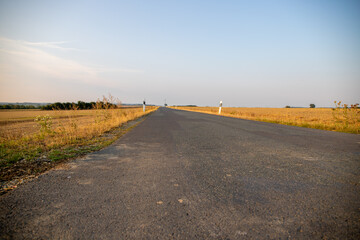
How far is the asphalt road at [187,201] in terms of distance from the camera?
1588 millimetres

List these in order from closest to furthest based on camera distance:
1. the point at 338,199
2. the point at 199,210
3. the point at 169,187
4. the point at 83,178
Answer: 1. the point at 199,210
2. the point at 338,199
3. the point at 169,187
4. the point at 83,178

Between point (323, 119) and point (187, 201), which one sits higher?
point (323, 119)

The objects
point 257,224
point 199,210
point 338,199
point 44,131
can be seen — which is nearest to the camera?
point 257,224

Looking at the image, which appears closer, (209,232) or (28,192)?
(209,232)

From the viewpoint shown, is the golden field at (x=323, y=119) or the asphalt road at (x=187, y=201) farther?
the golden field at (x=323, y=119)

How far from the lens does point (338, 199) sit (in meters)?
2.19

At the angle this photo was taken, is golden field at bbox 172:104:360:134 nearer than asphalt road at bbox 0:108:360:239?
No

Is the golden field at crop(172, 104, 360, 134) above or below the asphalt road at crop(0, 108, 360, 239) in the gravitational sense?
above

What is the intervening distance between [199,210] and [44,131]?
292 inches

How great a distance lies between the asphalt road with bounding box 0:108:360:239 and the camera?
1.59 meters

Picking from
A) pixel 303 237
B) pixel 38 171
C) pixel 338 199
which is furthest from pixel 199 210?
pixel 38 171

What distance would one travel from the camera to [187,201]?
211cm

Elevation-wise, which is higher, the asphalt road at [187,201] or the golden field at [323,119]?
the golden field at [323,119]

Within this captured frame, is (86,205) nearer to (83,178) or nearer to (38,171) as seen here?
(83,178)
